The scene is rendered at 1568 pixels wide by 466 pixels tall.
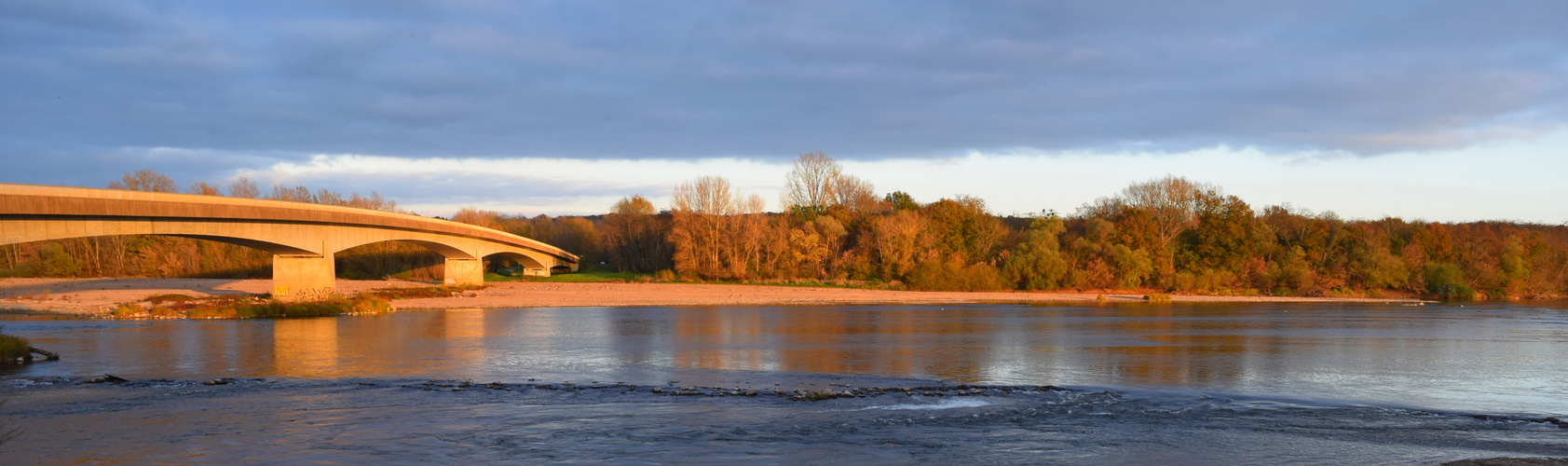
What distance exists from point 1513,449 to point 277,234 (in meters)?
46.6

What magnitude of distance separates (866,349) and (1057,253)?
5097cm

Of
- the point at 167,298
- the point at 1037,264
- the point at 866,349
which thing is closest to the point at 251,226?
the point at 167,298

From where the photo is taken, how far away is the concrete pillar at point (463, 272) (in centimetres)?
6481

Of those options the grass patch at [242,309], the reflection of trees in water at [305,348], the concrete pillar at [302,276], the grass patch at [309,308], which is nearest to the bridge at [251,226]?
the concrete pillar at [302,276]

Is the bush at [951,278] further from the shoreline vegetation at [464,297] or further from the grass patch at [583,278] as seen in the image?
the grass patch at [583,278]

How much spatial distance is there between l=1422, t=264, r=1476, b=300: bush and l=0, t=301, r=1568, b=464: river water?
165ft

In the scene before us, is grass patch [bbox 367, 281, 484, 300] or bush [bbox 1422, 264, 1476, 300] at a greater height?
grass patch [bbox 367, 281, 484, 300]

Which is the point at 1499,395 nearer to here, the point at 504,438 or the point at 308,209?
the point at 504,438

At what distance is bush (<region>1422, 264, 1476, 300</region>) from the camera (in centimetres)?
7388

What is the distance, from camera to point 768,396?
16.5 m

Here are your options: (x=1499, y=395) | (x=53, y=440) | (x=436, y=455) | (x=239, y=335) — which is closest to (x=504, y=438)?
(x=436, y=455)

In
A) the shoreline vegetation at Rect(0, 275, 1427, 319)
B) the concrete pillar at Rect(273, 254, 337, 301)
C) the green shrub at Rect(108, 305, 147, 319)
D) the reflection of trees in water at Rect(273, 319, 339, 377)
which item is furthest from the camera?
the concrete pillar at Rect(273, 254, 337, 301)

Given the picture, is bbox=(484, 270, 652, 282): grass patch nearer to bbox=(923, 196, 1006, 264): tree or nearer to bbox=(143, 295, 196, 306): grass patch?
bbox=(923, 196, 1006, 264): tree

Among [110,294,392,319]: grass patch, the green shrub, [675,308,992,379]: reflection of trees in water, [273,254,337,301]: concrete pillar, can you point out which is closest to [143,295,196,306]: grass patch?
[110,294,392,319]: grass patch
